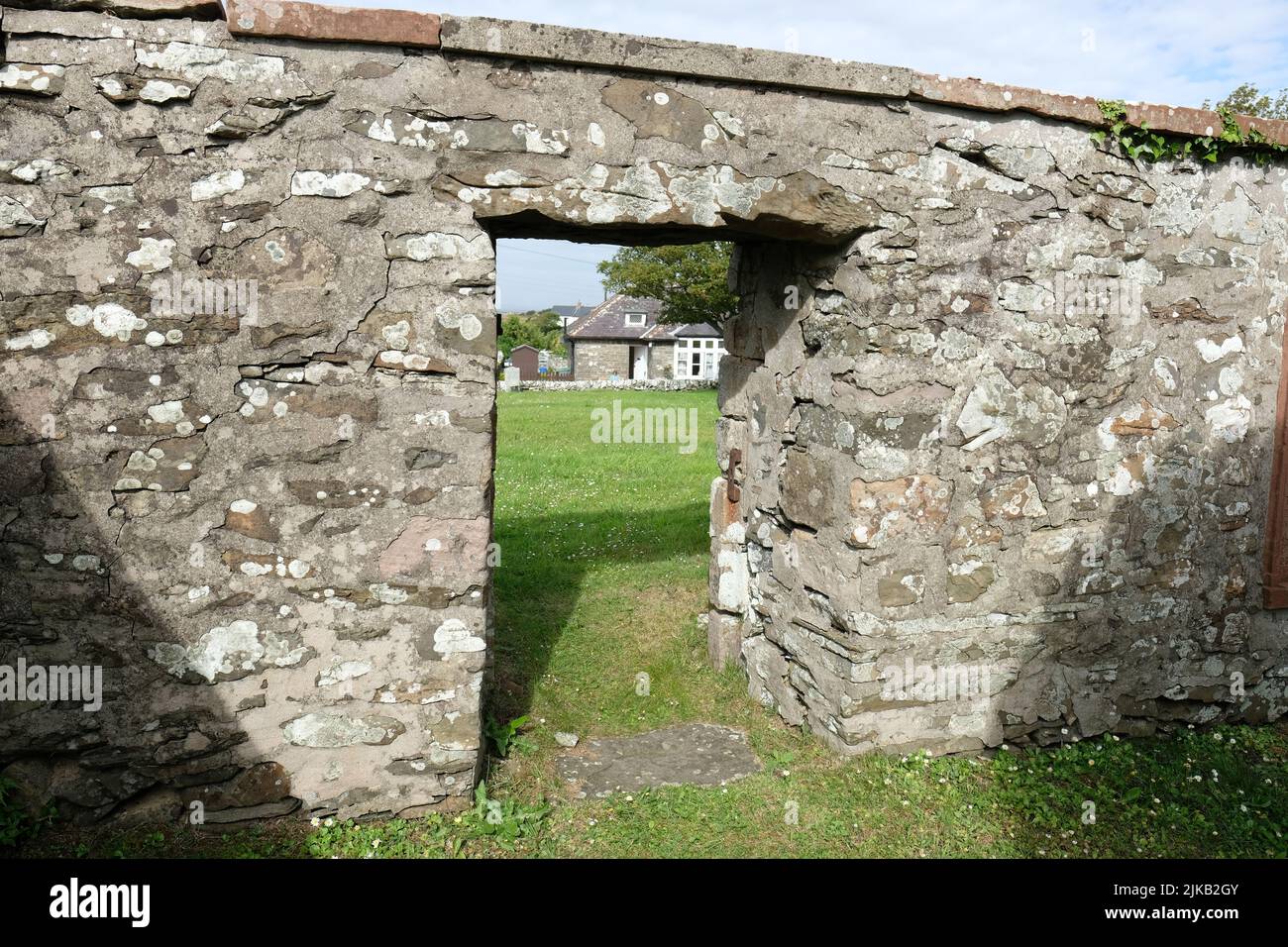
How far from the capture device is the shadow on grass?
5316 mm

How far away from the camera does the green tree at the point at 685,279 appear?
26375 millimetres

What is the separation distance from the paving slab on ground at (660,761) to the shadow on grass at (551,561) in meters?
0.58

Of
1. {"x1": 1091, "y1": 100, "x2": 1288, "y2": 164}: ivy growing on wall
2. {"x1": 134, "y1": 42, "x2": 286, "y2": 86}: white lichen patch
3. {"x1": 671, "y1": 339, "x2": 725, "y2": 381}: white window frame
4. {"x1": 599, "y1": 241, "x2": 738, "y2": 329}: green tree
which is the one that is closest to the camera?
→ {"x1": 134, "y1": 42, "x2": 286, "y2": 86}: white lichen patch

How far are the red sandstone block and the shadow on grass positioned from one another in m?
3.42

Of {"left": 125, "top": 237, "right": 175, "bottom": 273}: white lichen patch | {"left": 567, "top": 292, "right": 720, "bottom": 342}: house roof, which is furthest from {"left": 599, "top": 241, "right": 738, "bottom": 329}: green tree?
{"left": 125, "top": 237, "right": 175, "bottom": 273}: white lichen patch

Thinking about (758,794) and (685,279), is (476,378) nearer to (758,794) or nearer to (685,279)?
(758,794)

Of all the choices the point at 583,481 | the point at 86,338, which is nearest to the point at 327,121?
the point at 86,338

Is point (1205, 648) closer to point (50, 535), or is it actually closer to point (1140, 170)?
point (1140, 170)

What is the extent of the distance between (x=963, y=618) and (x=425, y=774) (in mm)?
2821

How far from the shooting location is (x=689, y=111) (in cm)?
385

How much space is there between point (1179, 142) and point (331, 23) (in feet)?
14.1

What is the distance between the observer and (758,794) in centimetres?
409

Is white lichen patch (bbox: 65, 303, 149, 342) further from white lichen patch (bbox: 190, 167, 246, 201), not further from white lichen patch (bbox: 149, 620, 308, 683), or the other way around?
white lichen patch (bbox: 149, 620, 308, 683)

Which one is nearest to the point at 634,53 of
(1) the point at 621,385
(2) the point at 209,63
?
(2) the point at 209,63
